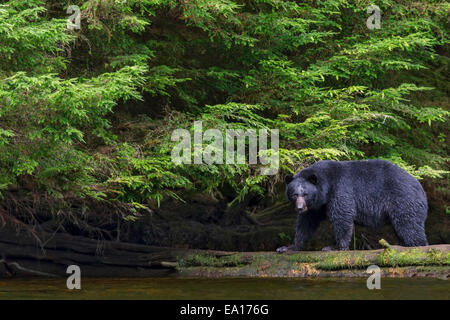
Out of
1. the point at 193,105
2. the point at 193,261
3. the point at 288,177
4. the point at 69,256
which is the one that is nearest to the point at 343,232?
the point at 288,177

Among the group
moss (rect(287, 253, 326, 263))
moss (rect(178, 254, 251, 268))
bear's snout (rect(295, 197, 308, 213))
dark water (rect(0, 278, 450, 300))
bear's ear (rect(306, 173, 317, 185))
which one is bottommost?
dark water (rect(0, 278, 450, 300))

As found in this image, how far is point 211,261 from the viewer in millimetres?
8875

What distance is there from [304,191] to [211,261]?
170cm

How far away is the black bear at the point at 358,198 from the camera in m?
8.70

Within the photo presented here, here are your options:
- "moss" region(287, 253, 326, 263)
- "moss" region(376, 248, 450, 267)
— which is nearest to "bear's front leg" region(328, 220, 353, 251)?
"moss" region(287, 253, 326, 263)

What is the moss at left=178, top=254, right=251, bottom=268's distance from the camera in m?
8.66

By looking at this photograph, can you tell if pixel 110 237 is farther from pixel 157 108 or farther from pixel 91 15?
pixel 91 15

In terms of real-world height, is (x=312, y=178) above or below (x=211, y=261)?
above

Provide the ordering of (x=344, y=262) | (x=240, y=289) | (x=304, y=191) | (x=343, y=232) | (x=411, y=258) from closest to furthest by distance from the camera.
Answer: (x=240, y=289), (x=411, y=258), (x=344, y=262), (x=304, y=191), (x=343, y=232)

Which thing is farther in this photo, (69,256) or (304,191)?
(69,256)

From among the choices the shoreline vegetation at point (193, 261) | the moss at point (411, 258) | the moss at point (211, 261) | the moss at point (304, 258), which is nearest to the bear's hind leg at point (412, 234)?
the shoreline vegetation at point (193, 261)

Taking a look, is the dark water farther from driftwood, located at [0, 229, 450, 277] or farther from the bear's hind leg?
driftwood, located at [0, 229, 450, 277]

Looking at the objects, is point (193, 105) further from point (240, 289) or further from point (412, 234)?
point (240, 289)
